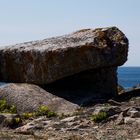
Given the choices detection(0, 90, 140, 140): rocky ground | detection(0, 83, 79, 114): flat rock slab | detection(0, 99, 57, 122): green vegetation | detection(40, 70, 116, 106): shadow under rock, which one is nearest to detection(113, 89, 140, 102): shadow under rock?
detection(40, 70, 116, 106): shadow under rock

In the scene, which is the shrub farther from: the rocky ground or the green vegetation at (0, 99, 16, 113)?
the green vegetation at (0, 99, 16, 113)

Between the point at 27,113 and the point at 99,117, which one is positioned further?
the point at 27,113

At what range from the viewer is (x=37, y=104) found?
64.3ft

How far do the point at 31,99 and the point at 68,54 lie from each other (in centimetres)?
260

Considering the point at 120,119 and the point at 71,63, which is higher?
the point at 71,63

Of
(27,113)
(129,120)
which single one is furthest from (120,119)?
(27,113)

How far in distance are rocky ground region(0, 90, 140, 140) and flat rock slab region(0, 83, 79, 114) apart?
144cm

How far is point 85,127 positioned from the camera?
15.3 meters

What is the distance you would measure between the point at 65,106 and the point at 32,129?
4043 mm

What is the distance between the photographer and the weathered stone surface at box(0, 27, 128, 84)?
842 inches

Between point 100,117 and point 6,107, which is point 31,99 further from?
point 100,117

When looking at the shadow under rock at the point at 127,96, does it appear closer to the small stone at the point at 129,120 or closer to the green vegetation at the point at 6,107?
the green vegetation at the point at 6,107

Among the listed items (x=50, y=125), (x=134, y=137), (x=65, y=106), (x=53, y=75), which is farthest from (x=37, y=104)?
(x=134, y=137)

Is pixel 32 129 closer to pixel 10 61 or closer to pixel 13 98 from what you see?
pixel 13 98
